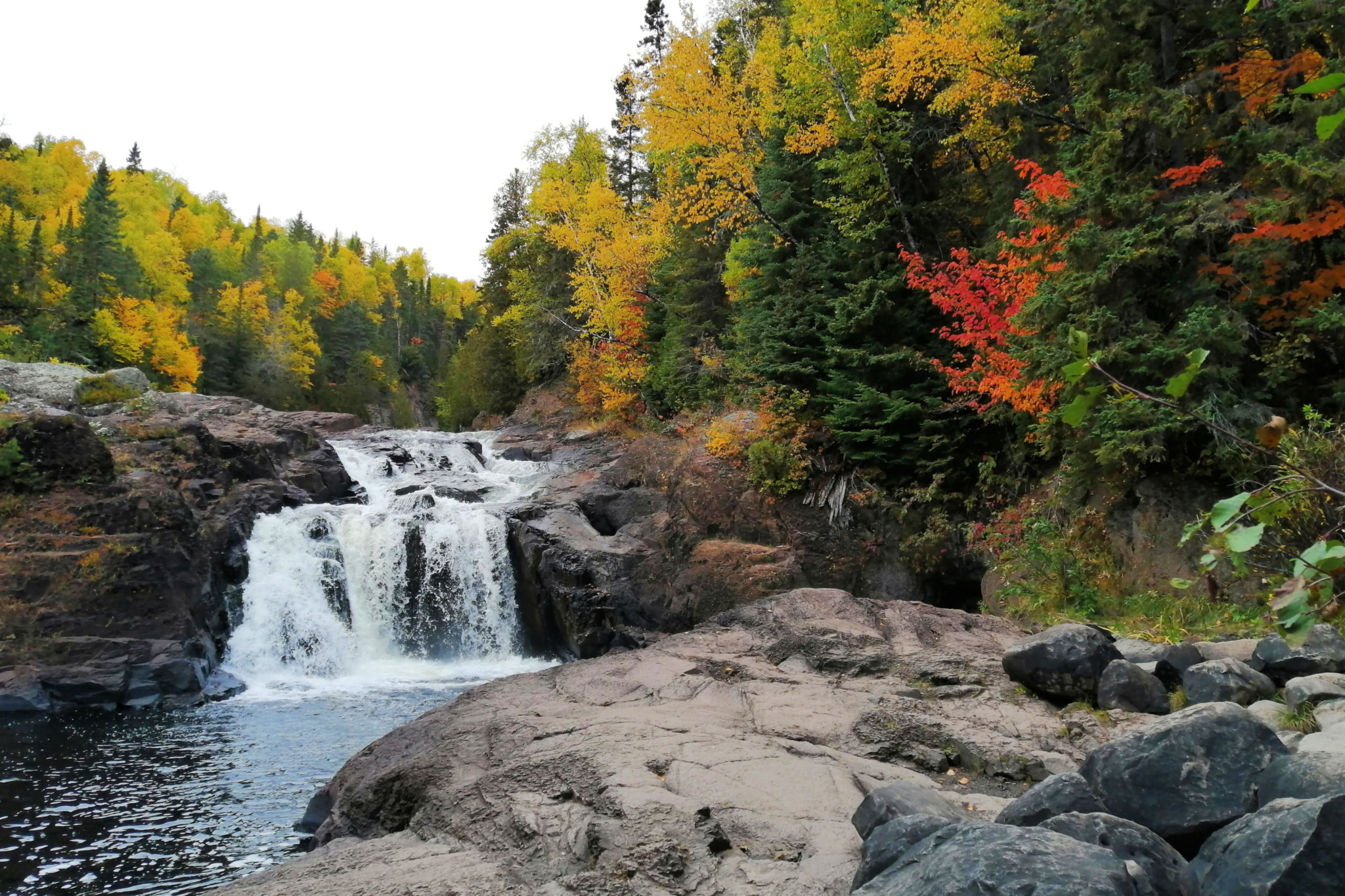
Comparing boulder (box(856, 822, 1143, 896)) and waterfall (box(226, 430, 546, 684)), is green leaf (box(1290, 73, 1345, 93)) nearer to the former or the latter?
boulder (box(856, 822, 1143, 896))

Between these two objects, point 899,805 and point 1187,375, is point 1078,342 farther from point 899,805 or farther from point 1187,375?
point 899,805

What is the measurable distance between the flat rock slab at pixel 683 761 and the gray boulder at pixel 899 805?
0.11m

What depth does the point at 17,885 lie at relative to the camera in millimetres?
6121

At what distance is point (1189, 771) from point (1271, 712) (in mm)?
2128

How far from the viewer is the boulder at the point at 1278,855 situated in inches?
101

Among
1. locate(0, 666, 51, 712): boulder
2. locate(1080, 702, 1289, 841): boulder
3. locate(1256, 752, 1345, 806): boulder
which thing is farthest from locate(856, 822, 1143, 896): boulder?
locate(0, 666, 51, 712): boulder

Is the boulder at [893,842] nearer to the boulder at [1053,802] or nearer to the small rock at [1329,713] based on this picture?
the boulder at [1053,802]

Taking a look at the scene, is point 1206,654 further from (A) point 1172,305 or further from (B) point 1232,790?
(A) point 1172,305

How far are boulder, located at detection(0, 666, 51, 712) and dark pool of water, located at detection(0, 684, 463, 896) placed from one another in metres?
0.33

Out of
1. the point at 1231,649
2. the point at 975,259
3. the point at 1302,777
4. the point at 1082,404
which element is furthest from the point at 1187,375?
the point at 975,259

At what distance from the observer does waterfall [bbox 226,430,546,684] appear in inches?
573

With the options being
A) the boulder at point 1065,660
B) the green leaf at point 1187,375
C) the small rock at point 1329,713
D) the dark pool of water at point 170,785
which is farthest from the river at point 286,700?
the small rock at point 1329,713

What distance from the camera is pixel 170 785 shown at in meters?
8.37

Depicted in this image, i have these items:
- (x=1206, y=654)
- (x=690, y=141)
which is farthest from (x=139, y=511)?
(x=1206, y=654)
